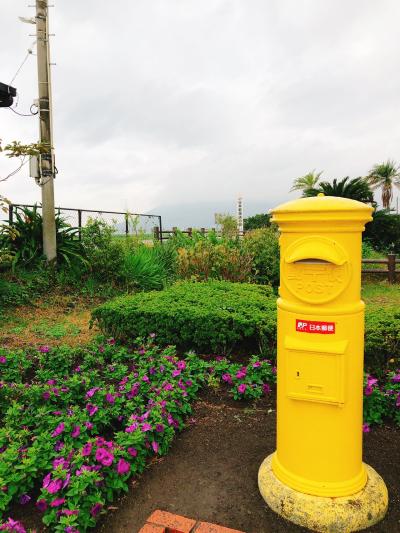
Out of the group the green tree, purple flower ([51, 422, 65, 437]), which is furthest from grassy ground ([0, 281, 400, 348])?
the green tree

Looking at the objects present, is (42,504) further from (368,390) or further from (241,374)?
(368,390)

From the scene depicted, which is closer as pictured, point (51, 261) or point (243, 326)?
point (243, 326)

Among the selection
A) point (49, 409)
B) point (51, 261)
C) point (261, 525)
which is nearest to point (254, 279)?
point (51, 261)

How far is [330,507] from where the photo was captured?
6.99ft

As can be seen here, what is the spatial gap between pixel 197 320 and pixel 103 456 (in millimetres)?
2066

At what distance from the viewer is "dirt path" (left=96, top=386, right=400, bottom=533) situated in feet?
7.16

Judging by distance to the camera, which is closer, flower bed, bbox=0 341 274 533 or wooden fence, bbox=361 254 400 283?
flower bed, bbox=0 341 274 533

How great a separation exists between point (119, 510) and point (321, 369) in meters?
1.29

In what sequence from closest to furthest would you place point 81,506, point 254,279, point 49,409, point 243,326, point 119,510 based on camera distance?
point 81,506 < point 119,510 < point 49,409 < point 243,326 < point 254,279

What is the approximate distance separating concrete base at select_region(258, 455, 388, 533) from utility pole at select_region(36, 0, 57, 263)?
7929mm

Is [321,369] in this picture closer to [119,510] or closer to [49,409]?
[119,510]

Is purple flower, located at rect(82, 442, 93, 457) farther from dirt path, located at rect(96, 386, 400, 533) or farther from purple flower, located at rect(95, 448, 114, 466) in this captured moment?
dirt path, located at rect(96, 386, 400, 533)

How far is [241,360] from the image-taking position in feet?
14.2

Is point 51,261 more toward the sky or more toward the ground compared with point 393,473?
more toward the sky
